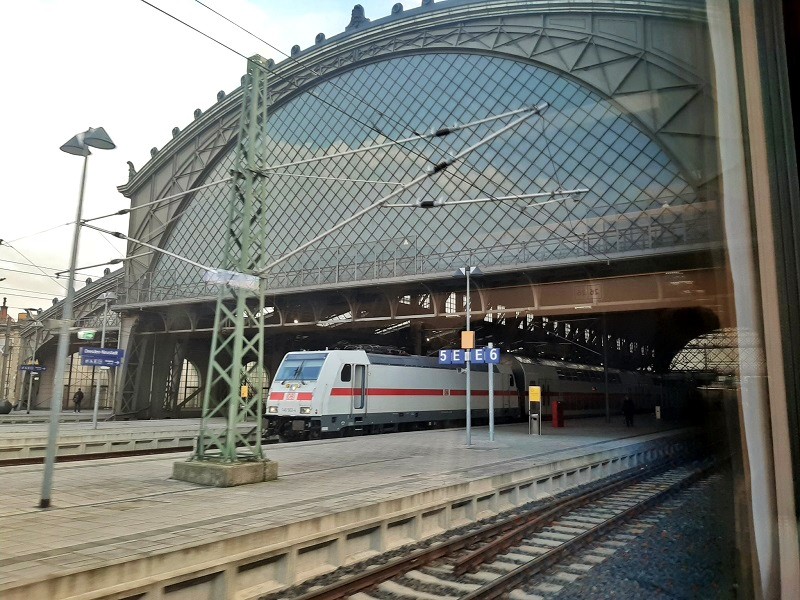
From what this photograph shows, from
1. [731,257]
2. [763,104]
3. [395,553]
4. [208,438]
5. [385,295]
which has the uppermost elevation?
[385,295]

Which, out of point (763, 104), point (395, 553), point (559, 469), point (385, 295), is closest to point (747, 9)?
point (763, 104)

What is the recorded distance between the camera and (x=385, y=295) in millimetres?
31766

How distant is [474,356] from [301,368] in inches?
301

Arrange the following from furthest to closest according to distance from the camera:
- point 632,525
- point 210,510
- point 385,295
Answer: point 385,295, point 632,525, point 210,510

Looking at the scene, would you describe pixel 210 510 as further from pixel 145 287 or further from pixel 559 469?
pixel 145 287

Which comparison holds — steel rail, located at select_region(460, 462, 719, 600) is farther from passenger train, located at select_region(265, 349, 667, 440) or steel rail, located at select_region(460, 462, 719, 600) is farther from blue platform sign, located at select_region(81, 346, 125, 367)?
blue platform sign, located at select_region(81, 346, 125, 367)

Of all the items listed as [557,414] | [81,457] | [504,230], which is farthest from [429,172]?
[557,414]

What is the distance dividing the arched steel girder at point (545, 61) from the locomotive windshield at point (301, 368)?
26.9 feet

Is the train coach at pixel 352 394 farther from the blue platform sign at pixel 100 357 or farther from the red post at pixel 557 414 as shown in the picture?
the blue platform sign at pixel 100 357

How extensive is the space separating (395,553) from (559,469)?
7266mm

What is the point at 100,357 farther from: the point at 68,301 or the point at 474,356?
the point at 474,356

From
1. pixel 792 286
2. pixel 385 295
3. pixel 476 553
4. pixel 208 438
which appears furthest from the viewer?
pixel 385 295

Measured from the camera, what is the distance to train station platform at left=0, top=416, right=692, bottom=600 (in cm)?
616

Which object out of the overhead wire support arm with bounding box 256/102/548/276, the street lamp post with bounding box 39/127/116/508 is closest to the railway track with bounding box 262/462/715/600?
the street lamp post with bounding box 39/127/116/508
